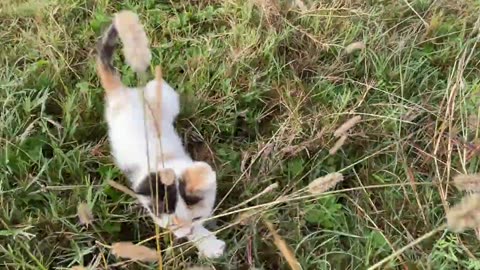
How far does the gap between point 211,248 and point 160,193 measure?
0.22 m

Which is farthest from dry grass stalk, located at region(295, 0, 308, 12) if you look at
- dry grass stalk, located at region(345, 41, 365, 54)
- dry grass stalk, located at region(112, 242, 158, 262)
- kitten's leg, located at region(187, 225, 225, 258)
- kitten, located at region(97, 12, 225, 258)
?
dry grass stalk, located at region(112, 242, 158, 262)

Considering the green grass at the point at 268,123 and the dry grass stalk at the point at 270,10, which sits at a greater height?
the dry grass stalk at the point at 270,10

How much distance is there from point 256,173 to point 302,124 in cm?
25

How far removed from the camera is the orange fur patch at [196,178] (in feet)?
6.28

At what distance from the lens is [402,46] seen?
2.61m

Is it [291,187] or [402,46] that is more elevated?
[402,46]

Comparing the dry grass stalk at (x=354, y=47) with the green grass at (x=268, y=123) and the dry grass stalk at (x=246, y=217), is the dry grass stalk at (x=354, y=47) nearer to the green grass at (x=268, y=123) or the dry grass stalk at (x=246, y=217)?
the green grass at (x=268, y=123)

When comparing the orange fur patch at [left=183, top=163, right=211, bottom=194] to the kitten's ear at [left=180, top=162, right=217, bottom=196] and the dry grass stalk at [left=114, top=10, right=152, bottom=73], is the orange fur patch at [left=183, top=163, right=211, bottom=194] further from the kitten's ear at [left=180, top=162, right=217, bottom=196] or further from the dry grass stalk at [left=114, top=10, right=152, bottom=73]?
the dry grass stalk at [left=114, top=10, right=152, bottom=73]

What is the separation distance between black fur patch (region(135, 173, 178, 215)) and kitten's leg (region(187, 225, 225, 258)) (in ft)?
0.34

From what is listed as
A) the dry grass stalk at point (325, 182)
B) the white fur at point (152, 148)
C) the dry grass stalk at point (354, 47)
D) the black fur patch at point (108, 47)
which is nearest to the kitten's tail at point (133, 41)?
the white fur at point (152, 148)

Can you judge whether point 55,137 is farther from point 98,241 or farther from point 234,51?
point 234,51

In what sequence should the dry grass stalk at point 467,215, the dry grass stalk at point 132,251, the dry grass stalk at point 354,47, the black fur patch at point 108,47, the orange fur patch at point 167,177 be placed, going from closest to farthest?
the dry grass stalk at point 467,215, the dry grass stalk at point 132,251, the orange fur patch at point 167,177, the black fur patch at point 108,47, the dry grass stalk at point 354,47

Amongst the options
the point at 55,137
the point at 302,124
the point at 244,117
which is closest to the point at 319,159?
the point at 302,124

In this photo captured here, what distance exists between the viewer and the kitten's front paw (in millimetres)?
1929
